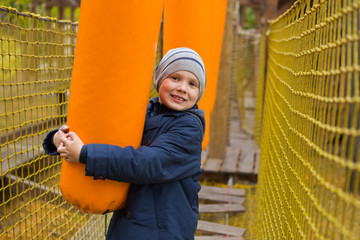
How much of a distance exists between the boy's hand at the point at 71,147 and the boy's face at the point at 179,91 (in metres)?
0.39

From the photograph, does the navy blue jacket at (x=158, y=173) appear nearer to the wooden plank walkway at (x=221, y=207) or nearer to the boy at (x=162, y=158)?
the boy at (x=162, y=158)

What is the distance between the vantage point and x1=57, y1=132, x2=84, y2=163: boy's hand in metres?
1.42

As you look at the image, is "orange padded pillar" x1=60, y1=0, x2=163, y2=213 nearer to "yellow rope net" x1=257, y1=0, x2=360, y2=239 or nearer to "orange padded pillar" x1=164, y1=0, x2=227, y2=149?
"yellow rope net" x1=257, y1=0, x2=360, y2=239

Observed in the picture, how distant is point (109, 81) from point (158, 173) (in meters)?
0.37

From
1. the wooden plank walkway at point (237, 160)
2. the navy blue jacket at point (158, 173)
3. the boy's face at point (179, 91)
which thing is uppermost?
the boy's face at point (179, 91)

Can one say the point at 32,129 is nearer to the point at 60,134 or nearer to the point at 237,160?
the point at 60,134

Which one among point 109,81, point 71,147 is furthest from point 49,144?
point 109,81

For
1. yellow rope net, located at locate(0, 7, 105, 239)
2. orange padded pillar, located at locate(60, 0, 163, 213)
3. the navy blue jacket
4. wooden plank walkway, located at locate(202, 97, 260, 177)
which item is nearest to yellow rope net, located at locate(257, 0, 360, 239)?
the navy blue jacket

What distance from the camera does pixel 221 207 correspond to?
4.27m

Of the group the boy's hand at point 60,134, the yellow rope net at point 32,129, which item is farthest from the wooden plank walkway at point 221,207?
the boy's hand at point 60,134

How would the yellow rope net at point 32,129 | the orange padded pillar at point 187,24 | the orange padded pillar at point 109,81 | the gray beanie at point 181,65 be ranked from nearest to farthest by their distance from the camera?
the orange padded pillar at point 109,81
the gray beanie at point 181,65
the yellow rope net at point 32,129
the orange padded pillar at point 187,24

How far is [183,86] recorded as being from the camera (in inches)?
63.3

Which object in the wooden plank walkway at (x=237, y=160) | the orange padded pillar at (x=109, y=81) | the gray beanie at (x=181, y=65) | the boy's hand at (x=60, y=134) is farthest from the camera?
the wooden plank walkway at (x=237, y=160)

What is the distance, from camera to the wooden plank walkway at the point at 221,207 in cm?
360
